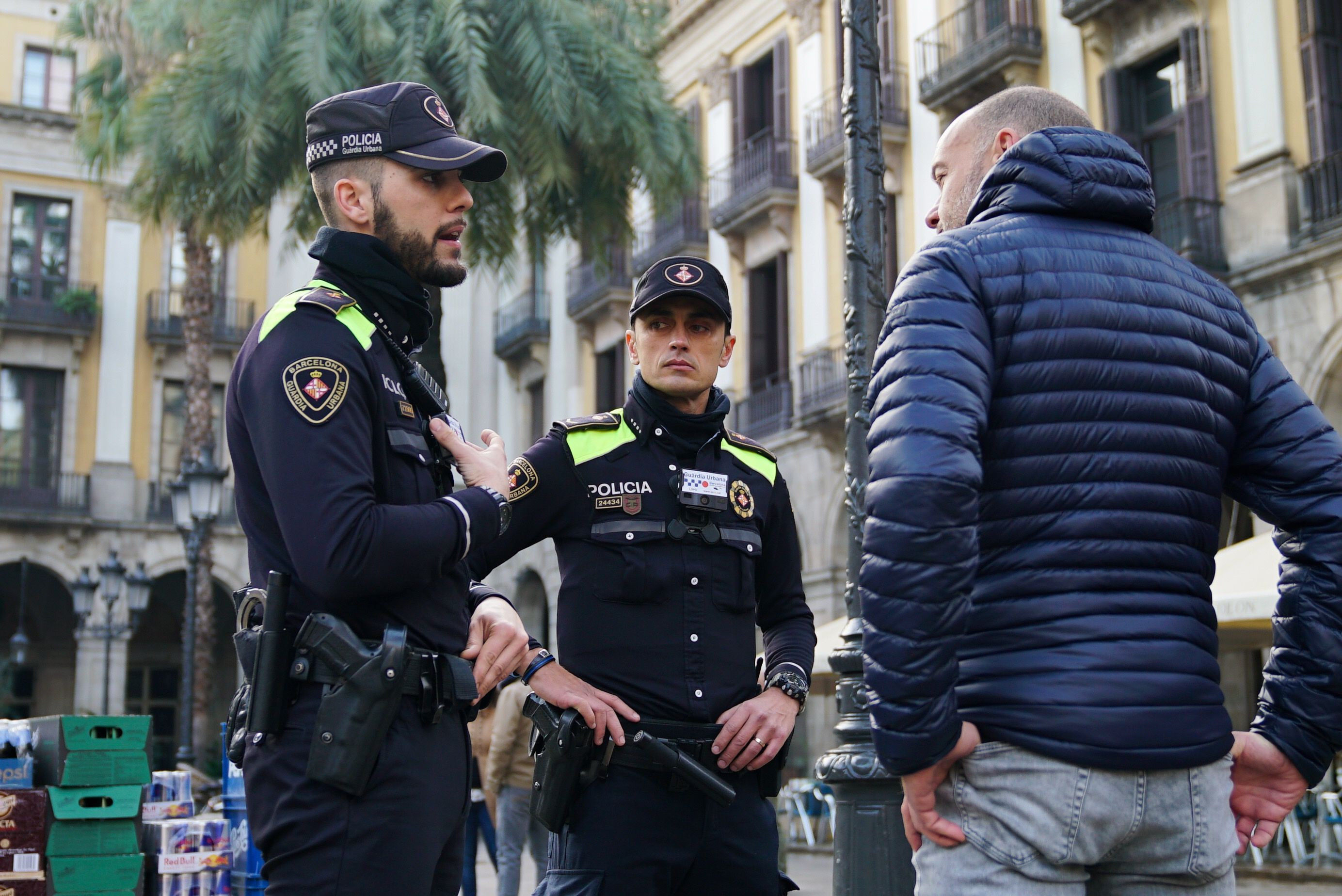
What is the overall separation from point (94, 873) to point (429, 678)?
4.46m

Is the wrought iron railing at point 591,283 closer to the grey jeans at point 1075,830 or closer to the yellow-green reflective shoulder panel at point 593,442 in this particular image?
the yellow-green reflective shoulder panel at point 593,442

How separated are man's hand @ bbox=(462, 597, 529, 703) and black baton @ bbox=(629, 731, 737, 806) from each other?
699 millimetres

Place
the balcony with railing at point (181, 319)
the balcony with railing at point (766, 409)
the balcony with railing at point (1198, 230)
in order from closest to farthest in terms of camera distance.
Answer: the balcony with railing at point (1198, 230) < the balcony with railing at point (766, 409) < the balcony with railing at point (181, 319)

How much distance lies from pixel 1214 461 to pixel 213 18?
12.5 m

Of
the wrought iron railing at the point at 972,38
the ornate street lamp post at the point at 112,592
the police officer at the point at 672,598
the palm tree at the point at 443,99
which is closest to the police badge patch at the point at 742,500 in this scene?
the police officer at the point at 672,598

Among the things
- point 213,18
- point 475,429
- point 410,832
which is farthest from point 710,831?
point 475,429

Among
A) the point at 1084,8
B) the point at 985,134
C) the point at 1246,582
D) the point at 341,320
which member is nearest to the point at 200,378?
the point at 1084,8

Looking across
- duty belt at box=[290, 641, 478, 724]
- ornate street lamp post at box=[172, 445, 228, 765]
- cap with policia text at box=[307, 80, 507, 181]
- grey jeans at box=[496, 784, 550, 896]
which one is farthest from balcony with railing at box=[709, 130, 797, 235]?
duty belt at box=[290, 641, 478, 724]

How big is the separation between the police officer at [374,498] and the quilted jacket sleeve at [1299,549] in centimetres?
142

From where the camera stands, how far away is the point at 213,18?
1323 cm

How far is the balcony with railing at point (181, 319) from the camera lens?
3297cm

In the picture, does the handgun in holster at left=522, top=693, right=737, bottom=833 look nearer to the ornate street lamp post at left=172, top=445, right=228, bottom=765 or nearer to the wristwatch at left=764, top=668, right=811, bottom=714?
the wristwatch at left=764, top=668, right=811, bottom=714

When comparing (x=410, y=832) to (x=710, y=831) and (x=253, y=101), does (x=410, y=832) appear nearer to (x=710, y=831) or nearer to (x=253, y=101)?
(x=710, y=831)

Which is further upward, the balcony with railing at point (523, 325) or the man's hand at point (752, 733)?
the balcony with railing at point (523, 325)
